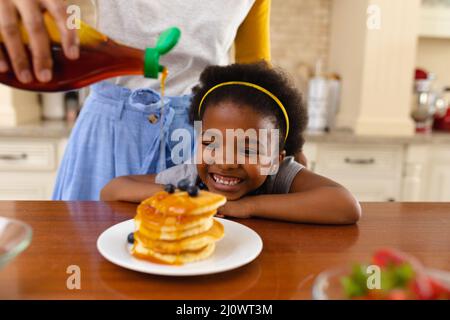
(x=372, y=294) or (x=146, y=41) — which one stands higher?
(x=146, y=41)

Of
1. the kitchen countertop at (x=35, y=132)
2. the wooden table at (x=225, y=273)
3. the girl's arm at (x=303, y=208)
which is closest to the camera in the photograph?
the wooden table at (x=225, y=273)

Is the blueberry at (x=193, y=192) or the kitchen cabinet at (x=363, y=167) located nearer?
the blueberry at (x=193, y=192)

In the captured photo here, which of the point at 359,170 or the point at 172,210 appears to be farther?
the point at 359,170

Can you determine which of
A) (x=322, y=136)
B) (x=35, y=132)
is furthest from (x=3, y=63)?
(x=322, y=136)

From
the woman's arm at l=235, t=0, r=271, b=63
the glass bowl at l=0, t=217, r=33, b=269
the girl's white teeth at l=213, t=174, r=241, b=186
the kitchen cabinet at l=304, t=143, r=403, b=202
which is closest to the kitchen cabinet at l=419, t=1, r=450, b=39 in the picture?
the kitchen cabinet at l=304, t=143, r=403, b=202

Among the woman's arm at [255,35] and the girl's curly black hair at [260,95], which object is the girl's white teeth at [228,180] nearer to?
the girl's curly black hair at [260,95]

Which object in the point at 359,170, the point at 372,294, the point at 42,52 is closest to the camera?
the point at 372,294

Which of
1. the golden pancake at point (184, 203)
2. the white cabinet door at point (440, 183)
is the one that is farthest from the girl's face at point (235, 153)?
the white cabinet door at point (440, 183)

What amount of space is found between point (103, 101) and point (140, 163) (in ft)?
0.63

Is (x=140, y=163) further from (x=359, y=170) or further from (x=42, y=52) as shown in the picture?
(x=359, y=170)

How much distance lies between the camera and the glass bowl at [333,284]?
0.43m

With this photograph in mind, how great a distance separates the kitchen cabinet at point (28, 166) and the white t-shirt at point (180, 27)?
1149mm

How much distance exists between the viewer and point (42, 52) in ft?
1.86

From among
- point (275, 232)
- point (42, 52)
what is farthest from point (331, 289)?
point (42, 52)
